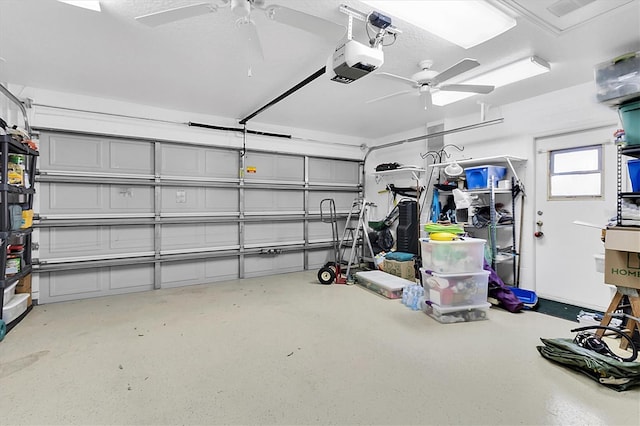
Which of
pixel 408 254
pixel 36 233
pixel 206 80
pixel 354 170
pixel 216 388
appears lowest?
pixel 216 388

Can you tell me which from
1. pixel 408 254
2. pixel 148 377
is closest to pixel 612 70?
pixel 408 254

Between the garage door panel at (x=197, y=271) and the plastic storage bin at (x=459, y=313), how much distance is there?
3301 millimetres

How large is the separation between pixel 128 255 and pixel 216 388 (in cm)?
317

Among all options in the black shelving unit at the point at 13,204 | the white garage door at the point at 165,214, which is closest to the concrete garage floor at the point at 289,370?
the black shelving unit at the point at 13,204

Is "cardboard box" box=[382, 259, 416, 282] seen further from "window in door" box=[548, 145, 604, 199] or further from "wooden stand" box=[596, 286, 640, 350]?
"wooden stand" box=[596, 286, 640, 350]

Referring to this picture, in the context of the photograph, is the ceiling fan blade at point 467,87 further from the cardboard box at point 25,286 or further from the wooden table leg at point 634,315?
the cardboard box at point 25,286

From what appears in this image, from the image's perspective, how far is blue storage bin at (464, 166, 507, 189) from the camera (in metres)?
4.08

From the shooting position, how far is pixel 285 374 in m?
2.19

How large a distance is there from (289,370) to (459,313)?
204cm

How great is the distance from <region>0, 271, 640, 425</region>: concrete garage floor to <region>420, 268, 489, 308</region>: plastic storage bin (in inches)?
9.7

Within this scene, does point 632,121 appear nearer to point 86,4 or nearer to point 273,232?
point 86,4

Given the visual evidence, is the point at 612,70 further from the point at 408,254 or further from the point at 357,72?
the point at 408,254

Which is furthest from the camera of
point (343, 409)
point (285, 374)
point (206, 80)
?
point (206, 80)

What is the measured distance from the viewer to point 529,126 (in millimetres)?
4059
